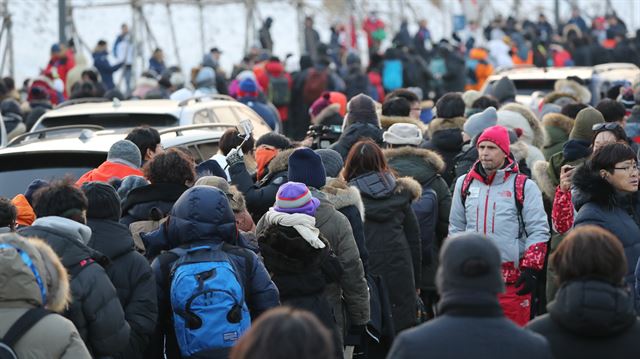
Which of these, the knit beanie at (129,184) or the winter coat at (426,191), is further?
the winter coat at (426,191)

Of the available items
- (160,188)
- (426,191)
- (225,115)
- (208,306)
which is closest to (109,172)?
(160,188)

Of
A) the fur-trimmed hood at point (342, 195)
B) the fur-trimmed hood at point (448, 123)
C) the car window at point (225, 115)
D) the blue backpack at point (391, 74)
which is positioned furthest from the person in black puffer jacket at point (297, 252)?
the blue backpack at point (391, 74)

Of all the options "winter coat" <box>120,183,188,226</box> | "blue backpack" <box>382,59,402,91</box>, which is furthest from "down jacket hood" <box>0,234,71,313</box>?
"blue backpack" <box>382,59,402,91</box>

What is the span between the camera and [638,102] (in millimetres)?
12523

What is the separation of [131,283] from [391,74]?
19297 millimetres

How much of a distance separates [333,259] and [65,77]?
19233mm

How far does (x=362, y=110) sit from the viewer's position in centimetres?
1090

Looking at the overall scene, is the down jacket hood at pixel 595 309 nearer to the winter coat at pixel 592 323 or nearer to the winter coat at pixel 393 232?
the winter coat at pixel 592 323

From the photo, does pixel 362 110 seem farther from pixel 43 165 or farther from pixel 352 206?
pixel 352 206

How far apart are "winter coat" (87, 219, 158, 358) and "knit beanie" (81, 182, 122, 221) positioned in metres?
0.12

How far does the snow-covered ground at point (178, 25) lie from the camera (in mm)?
33094

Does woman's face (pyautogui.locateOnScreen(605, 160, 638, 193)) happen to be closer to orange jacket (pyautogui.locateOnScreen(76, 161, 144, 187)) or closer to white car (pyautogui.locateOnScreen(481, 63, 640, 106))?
orange jacket (pyautogui.locateOnScreen(76, 161, 144, 187))

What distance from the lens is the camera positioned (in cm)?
1170

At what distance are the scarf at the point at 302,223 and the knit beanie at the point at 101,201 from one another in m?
0.89
